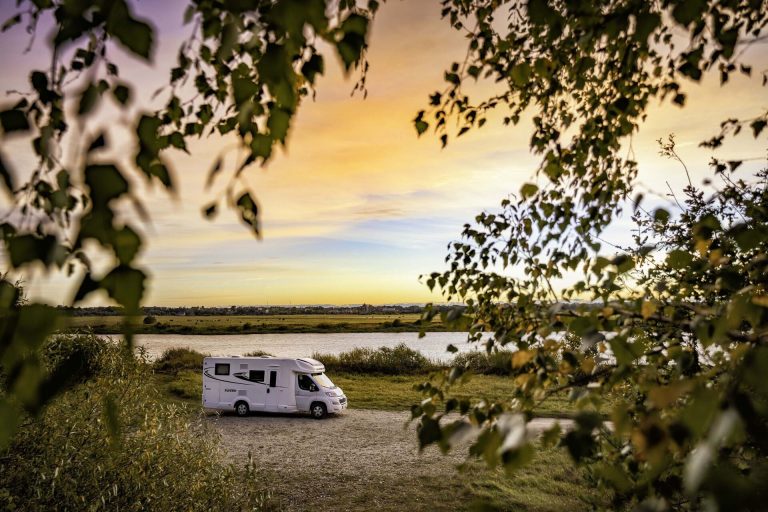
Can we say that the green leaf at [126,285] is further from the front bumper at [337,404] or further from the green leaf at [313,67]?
the front bumper at [337,404]

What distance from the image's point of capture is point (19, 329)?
2.54 feet

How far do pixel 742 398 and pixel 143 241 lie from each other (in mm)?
1008

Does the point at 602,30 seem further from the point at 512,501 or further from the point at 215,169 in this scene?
the point at 512,501

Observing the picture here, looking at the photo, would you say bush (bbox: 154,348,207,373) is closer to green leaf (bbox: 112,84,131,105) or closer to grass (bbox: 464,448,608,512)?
→ grass (bbox: 464,448,608,512)

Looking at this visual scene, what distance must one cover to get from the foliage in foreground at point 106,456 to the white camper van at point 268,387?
→ 40.4 feet

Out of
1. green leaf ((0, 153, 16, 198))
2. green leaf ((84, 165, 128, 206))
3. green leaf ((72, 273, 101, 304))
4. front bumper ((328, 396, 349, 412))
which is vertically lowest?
front bumper ((328, 396, 349, 412))

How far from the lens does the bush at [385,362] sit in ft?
108

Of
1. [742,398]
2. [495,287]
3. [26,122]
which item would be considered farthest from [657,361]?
[26,122]

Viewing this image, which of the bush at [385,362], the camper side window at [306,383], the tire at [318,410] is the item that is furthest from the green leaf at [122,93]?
the bush at [385,362]

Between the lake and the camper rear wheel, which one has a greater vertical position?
the camper rear wheel

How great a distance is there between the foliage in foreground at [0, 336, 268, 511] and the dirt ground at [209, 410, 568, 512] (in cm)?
167

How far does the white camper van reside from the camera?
19703 millimetres

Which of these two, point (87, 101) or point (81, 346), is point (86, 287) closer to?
point (87, 101)

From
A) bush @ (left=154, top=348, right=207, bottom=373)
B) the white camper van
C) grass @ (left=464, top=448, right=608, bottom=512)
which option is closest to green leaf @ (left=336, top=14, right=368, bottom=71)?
grass @ (left=464, top=448, right=608, bottom=512)
